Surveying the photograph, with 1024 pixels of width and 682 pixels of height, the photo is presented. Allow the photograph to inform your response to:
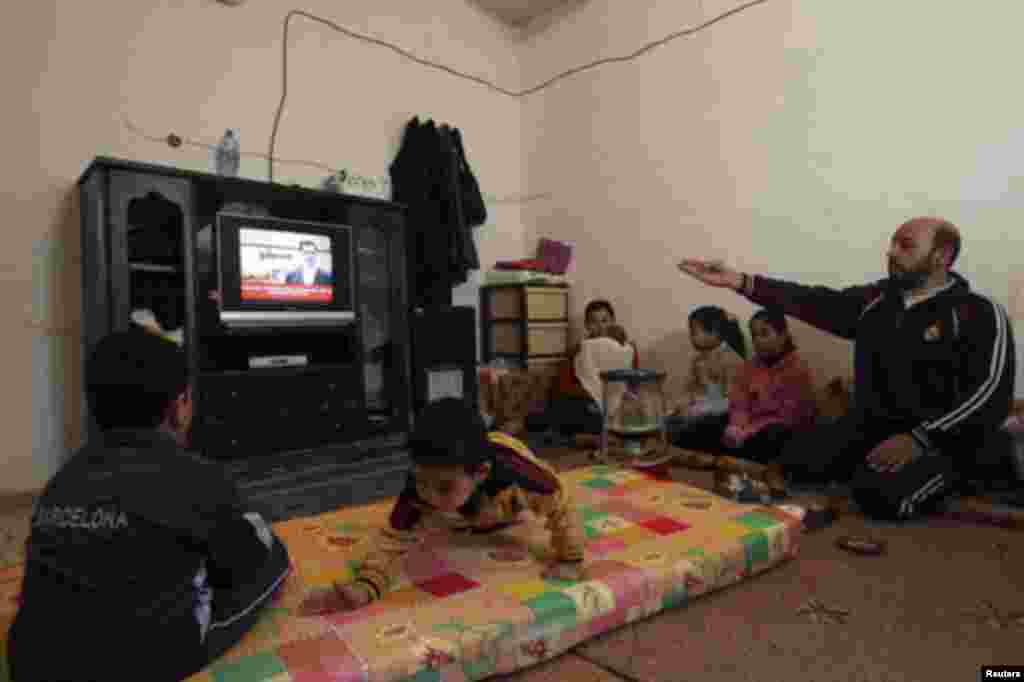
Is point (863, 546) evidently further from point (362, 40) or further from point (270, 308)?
point (362, 40)

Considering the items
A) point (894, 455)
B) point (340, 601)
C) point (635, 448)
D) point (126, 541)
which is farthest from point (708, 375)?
point (126, 541)

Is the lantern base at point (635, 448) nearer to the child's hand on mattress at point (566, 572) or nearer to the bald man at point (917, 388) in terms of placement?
the bald man at point (917, 388)

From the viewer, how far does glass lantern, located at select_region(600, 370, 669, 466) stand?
103 inches

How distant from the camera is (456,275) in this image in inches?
138

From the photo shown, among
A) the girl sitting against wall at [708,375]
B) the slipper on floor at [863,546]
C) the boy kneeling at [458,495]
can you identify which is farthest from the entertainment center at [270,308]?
the slipper on floor at [863,546]

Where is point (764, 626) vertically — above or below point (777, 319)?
below

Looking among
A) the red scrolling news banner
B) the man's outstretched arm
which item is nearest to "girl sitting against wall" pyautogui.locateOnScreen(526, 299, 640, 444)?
the man's outstretched arm

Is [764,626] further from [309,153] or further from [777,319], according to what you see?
[309,153]

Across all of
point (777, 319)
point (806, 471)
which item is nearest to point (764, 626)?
point (806, 471)

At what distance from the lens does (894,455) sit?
1.82 meters

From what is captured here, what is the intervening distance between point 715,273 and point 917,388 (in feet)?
2.66

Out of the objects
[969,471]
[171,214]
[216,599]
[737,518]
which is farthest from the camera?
[171,214]

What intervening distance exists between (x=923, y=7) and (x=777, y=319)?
135cm

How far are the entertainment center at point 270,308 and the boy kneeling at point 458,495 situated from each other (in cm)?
78
